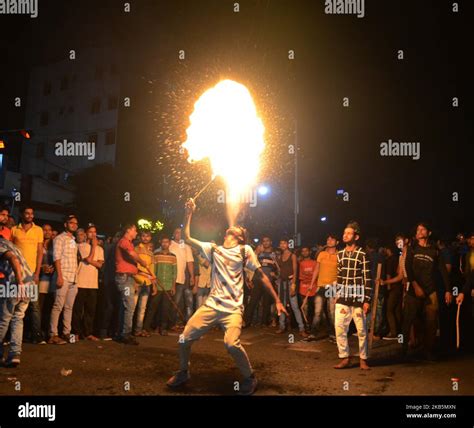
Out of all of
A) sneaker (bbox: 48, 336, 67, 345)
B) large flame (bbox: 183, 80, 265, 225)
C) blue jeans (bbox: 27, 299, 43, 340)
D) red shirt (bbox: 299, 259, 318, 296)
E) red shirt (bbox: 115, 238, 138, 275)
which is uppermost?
large flame (bbox: 183, 80, 265, 225)

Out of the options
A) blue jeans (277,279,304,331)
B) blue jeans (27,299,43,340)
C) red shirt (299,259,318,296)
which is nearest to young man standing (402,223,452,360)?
blue jeans (277,279,304,331)

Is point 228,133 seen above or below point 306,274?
above

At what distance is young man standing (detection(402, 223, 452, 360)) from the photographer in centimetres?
799

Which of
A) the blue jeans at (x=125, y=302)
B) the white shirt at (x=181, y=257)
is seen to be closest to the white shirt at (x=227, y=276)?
the blue jeans at (x=125, y=302)

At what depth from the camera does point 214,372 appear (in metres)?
6.76

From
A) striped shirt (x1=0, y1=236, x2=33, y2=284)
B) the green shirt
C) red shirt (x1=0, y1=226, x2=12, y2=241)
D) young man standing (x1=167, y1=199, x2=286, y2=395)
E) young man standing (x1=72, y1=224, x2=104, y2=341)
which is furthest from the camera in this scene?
the green shirt

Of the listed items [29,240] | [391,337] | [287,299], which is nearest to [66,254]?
[29,240]

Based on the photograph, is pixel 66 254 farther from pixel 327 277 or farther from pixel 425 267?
pixel 425 267

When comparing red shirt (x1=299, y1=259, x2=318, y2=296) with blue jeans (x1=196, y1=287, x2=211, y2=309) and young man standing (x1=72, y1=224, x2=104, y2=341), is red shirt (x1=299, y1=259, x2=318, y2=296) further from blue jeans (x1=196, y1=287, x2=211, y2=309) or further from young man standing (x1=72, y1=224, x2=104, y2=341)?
young man standing (x1=72, y1=224, x2=104, y2=341)

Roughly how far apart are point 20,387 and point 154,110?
35.7 m

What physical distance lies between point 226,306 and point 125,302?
3617 mm

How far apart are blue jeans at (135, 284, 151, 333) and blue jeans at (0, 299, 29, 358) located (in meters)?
3.19
